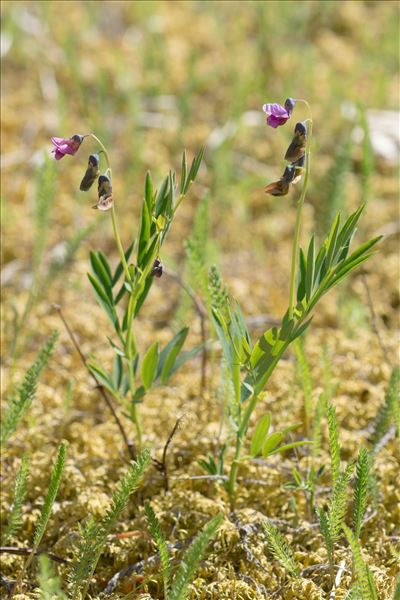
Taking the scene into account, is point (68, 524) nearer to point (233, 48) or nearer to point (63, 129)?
point (63, 129)

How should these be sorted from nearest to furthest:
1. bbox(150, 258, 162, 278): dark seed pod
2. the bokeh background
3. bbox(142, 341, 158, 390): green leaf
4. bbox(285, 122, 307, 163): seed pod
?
1. bbox(285, 122, 307, 163): seed pod
2. bbox(150, 258, 162, 278): dark seed pod
3. bbox(142, 341, 158, 390): green leaf
4. the bokeh background

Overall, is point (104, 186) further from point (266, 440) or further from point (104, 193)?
point (266, 440)

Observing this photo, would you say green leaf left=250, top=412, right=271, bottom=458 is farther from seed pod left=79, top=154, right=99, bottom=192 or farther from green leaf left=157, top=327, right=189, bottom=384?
seed pod left=79, top=154, right=99, bottom=192

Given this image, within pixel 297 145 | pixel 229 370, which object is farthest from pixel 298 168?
pixel 229 370

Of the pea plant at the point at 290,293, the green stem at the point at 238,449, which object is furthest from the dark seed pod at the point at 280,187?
the green stem at the point at 238,449

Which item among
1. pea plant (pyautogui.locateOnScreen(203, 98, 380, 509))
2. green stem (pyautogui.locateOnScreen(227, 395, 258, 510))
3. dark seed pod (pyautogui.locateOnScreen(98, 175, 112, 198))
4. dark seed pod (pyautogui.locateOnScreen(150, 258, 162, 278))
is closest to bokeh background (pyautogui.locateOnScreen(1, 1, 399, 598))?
green stem (pyautogui.locateOnScreen(227, 395, 258, 510))

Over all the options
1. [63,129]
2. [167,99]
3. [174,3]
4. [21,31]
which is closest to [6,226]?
[63,129]

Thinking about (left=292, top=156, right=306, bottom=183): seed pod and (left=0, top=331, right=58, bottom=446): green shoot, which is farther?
(left=0, top=331, right=58, bottom=446): green shoot
